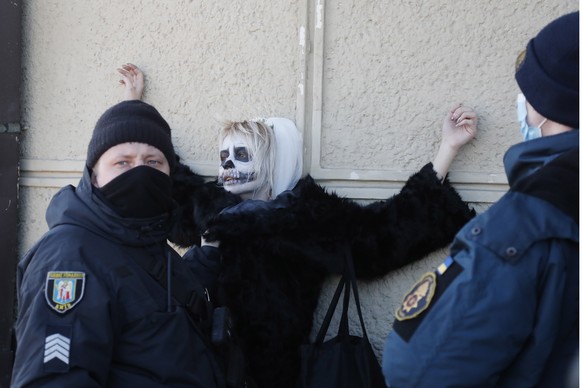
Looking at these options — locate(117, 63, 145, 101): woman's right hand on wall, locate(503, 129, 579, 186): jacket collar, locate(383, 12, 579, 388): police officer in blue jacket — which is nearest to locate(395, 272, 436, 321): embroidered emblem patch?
locate(383, 12, 579, 388): police officer in blue jacket

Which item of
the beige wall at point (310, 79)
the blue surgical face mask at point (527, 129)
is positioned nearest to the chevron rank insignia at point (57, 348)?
the blue surgical face mask at point (527, 129)

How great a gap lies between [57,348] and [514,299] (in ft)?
3.96

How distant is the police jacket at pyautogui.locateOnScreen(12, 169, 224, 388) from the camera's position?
1.94 metres

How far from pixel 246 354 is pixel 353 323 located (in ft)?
1.81

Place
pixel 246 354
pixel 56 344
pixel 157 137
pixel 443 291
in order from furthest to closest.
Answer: pixel 246 354
pixel 157 137
pixel 56 344
pixel 443 291

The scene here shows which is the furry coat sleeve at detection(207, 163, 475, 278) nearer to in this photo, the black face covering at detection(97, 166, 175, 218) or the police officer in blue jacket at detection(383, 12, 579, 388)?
the black face covering at detection(97, 166, 175, 218)

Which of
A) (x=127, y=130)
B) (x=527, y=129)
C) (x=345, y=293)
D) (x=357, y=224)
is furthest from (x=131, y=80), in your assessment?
(x=527, y=129)

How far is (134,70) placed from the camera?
11.1ft

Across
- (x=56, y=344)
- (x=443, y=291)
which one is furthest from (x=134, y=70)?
(x=443, y=291)

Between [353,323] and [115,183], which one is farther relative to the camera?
[353,323]

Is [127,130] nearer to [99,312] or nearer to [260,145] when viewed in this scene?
[99,312]

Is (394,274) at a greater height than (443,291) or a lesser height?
lesser

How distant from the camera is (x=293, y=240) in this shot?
287 centimetres

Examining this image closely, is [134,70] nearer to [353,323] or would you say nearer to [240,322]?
[240,322]
